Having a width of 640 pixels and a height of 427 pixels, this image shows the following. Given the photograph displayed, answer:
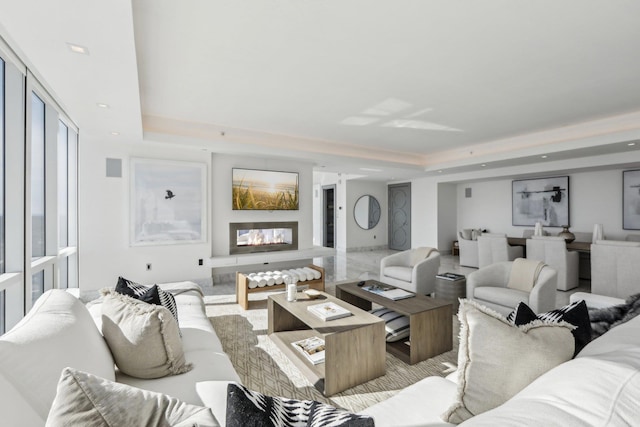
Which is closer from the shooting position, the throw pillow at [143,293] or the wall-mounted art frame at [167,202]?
the throw pillow at [143,293]

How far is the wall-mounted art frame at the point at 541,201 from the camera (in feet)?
21.6

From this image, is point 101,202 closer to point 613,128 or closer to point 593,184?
point 613,128

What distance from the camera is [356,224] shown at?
30.2 feet

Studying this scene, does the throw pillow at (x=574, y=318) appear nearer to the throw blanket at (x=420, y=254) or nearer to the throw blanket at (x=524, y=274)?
the throw blanket at (x=524, y=274)

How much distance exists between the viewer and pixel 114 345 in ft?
4.85

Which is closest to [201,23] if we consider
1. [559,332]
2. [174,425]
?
[174,425]

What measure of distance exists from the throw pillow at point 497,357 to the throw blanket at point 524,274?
249 centimetres

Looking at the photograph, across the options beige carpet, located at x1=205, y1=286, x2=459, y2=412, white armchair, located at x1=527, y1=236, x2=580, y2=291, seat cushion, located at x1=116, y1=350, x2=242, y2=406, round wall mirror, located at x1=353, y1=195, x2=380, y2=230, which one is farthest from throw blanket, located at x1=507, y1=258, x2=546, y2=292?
round wall mirror, located at x1=353, y1=195, x2=380, y2=230

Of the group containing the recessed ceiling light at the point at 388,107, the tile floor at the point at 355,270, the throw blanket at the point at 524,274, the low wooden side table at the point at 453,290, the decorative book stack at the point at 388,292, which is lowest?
the tile floor at the point at 355,270

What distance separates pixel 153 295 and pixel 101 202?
3.28 metres

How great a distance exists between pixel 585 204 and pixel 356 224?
17.6ft

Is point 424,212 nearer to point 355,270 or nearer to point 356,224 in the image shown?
point 356,224

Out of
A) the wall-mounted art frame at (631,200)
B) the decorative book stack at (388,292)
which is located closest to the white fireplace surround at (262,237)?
the decorative book stack at (388,292)

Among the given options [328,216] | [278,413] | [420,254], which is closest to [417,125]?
[420,254]
